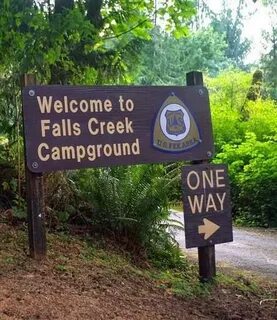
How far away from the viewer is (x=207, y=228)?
5449mm

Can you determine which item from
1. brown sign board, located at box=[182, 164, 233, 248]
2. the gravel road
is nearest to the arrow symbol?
brown sign board, located at box=[182, 164, 233, 248]

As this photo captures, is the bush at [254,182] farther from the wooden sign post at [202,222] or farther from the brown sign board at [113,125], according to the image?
the brown sign board at [113,125]

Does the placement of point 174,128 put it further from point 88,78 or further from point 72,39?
point 88,78

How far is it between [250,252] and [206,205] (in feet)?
14.3

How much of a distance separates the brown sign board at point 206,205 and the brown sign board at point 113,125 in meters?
0.19

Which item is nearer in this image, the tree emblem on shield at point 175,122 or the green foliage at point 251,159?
the tree emblem on shield at point 175,122

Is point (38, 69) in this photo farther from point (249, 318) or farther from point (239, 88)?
point (239, 88)

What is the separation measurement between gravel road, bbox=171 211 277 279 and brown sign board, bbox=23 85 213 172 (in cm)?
270

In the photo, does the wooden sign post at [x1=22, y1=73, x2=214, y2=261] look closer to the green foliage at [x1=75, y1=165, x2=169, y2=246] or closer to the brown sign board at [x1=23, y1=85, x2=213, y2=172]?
the brown sign board at [x1=23, y1=85, x2=213, y2=172]

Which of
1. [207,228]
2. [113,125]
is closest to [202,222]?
[207,228]

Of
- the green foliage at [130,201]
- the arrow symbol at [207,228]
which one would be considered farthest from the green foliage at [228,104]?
the arrow symbol at [207,228]

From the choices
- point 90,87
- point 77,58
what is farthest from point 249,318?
point 77,58

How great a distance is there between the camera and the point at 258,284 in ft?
20.8

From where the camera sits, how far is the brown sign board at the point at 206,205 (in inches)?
211
